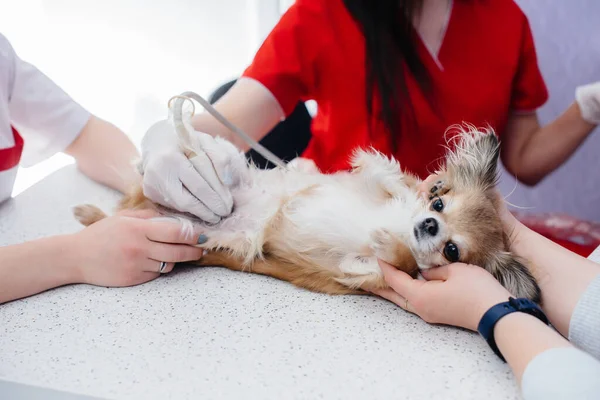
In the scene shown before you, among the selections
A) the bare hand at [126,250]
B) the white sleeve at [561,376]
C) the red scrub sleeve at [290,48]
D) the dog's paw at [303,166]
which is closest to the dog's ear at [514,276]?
the white sleeve at [561,376]

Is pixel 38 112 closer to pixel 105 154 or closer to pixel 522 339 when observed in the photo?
pixel 105 154

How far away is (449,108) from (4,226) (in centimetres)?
125

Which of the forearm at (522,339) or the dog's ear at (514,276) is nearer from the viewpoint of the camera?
the forearm at (522,339)

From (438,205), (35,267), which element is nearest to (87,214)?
(35,267)

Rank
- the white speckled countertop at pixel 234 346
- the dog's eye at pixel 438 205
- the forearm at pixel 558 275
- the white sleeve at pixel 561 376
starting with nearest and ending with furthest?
1. the white sleeve at pixel 561 376
2. the white speckled countertop at pixel 234 346
3. the forearm at pixel 558 275
4. the dog's eye at pixel 438 205

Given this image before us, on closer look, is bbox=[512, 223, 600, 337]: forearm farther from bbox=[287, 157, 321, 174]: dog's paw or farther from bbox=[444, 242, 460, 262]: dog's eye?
bbox=[287, 157, 321, 174]: dog's paw

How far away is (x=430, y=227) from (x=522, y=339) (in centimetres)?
32

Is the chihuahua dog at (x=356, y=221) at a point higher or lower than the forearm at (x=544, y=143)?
lower

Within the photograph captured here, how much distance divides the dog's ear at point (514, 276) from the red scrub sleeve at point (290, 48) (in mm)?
776

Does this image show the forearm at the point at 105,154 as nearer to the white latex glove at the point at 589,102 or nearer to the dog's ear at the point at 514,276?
the dog's ear at the point at 514,276

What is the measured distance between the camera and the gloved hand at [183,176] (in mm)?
1039

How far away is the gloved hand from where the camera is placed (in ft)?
3.41

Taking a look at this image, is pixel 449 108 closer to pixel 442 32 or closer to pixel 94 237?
pixel 442 32

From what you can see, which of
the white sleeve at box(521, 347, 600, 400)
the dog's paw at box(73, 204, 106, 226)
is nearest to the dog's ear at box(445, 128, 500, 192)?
the white sleeve at box(521, 347, 600, 400)
